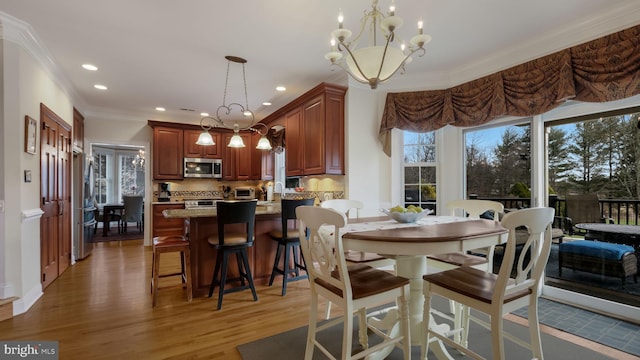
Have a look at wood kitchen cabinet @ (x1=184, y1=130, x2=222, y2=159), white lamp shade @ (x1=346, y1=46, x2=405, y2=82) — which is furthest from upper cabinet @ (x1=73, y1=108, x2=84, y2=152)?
white lamp shade @ (x1=346, y1=46, x2=405, y2=82)

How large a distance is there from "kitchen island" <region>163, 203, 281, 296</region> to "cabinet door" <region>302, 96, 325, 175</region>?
914 mm

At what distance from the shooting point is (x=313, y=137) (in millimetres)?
4031

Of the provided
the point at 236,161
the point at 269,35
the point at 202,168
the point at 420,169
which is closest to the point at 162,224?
the point at 202,168

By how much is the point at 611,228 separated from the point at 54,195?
19.5ft

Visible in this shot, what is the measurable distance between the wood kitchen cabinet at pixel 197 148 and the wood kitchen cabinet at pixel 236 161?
0.47ft

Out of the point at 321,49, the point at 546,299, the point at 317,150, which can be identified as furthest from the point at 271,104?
the point at 546,299

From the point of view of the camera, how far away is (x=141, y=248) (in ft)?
17.9

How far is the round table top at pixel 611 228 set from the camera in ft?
8.54

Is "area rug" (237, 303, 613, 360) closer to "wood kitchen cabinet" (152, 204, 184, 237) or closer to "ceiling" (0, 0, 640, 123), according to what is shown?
"ceiling" (0, 0, 640, 123)

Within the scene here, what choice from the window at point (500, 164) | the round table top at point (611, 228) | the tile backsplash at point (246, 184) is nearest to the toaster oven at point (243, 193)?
the tile backsplash at point (246, 184)

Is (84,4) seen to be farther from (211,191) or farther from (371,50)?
(211,191)

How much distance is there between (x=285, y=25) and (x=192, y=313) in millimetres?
2693

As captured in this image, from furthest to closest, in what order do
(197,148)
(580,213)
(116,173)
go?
(116,173), (197,148), (580,213)

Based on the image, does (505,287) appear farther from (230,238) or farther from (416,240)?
(230,238)
